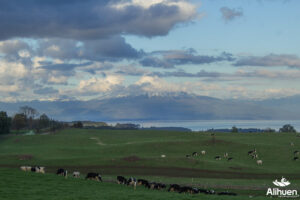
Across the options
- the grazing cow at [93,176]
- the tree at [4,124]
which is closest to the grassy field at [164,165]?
the grazing cow at [93,176]

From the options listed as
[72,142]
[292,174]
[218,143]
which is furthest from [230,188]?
[72,142]

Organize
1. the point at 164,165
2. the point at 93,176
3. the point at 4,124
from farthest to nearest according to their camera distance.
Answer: the point at 4,124 < the point at 164,165 < the point at 93,176

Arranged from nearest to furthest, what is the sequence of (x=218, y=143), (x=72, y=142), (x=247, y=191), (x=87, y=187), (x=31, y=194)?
(x=31, y=194)
(x=87, y=187)
(x=247, y=191)
(x=218, y=143)
(x=72, y=142)

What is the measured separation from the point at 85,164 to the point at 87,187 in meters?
39.1

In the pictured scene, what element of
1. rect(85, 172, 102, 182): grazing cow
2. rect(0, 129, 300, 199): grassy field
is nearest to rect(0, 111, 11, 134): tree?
rect(0, 129, 300, 199): grassy field

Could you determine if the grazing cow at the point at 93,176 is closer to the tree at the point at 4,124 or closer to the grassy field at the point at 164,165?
the grassy field at the point at 164,165

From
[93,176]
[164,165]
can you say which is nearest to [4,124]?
[164,165]

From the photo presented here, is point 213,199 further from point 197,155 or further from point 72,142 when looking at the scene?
point 72,142

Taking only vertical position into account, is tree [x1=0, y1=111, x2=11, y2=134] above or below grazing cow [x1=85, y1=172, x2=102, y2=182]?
above

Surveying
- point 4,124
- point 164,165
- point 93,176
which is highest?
point 4,124

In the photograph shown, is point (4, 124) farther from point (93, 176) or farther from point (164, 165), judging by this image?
point (93, 176)

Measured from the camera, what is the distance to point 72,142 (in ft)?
410

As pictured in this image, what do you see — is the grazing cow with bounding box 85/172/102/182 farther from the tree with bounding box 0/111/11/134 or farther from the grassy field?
the tree with bounding box 0/111/11/134

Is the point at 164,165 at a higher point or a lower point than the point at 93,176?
lower
